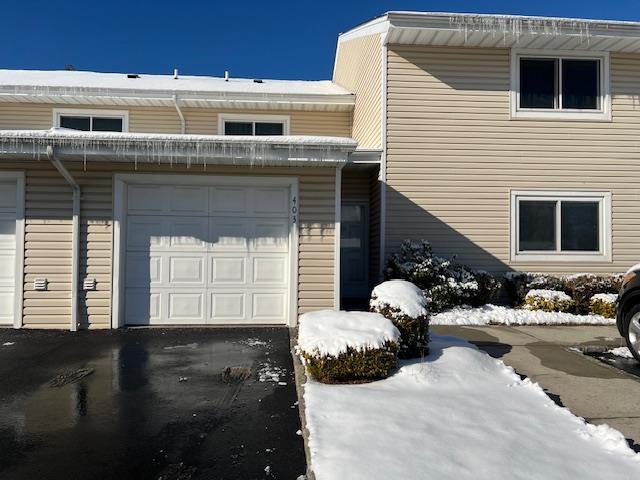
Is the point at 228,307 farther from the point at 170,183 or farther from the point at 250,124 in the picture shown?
the point at 250,124

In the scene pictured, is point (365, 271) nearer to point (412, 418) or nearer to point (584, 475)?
point (412, 418)

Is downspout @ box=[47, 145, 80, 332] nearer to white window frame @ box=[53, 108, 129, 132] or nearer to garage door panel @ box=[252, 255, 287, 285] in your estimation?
garage door panel @ box=[252, 255, 287, 285]

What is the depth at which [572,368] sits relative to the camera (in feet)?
17.4

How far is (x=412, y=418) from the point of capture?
11.8 feet

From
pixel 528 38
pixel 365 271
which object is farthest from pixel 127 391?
pixel 528 38

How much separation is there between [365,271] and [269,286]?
391 cm

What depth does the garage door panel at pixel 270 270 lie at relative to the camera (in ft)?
25.9

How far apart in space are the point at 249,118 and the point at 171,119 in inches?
84.6

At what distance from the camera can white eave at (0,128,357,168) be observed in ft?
22.7

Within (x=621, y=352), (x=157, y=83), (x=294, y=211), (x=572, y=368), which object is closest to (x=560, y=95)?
(x=621, y=352)

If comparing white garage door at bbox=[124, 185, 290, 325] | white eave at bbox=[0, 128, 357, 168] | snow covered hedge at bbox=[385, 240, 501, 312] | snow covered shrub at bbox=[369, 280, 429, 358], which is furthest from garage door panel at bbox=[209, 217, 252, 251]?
snow covered shrub at bbox=[369, 280, 429, 358]

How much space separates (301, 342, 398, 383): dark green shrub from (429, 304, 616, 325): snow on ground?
3729 millimetres

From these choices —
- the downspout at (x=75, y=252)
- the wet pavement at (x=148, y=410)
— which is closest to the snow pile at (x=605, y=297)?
the wet pavement at (x=148, y=410)

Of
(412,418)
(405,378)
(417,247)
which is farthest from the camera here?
(417,247)
